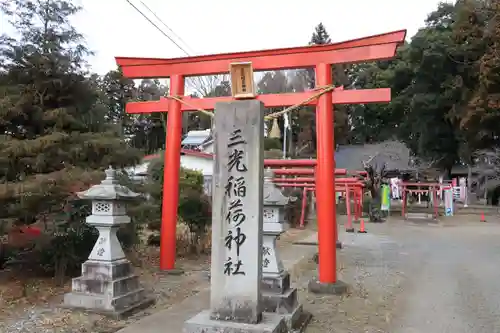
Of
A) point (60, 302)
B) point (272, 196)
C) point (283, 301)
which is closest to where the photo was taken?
point (283, 301)

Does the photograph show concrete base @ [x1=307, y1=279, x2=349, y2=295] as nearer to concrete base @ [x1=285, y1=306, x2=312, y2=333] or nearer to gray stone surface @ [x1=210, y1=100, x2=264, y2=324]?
concrete base @ [x1=285, y1=306, x2=312, y2=333]

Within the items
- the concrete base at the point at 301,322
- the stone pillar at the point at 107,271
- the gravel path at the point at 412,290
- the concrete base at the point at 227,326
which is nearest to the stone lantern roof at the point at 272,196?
the concrete base at the point at 301,322

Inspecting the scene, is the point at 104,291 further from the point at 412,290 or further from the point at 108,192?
the point at 412,290

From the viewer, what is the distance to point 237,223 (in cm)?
460

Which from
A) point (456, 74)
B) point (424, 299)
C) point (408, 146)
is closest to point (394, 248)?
point (424, 299)

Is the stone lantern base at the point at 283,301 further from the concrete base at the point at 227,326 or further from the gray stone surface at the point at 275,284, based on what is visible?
the concrete base at the point at 227,326

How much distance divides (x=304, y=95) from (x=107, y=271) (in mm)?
4422

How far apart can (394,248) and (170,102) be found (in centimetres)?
944

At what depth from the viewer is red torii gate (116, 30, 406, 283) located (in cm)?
749

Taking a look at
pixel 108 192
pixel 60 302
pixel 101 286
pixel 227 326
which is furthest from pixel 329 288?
pixel 60 302

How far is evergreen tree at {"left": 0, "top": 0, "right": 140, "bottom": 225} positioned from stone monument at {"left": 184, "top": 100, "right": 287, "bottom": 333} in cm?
336

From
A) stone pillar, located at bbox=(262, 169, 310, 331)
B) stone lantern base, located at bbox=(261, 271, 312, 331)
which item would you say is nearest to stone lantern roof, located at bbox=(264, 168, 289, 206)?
stone pillar, located at bbox=(262, 169, 310, 331)

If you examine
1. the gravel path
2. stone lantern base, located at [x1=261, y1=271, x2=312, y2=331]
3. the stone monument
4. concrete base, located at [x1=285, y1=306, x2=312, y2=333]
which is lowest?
the gravel path

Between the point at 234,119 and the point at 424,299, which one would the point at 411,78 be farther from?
the point at 234,119
